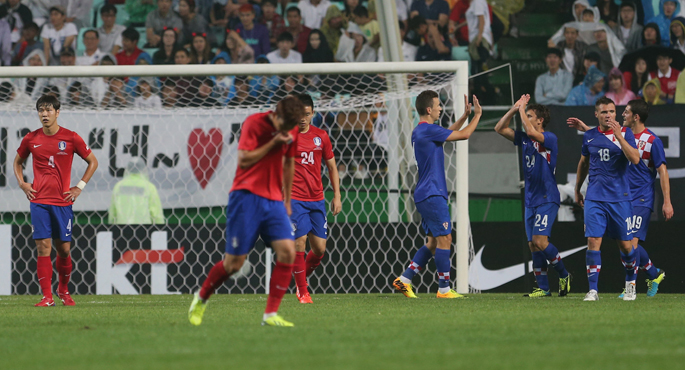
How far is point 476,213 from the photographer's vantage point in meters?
11.2

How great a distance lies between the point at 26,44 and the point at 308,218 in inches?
376

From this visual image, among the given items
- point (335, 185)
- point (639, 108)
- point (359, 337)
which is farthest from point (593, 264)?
point (359, 337)

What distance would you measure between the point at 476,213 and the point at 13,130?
6300 millimetres

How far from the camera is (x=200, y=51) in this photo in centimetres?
1502

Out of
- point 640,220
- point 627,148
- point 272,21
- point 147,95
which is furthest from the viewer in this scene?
point 272,21

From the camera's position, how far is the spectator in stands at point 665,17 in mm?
14945

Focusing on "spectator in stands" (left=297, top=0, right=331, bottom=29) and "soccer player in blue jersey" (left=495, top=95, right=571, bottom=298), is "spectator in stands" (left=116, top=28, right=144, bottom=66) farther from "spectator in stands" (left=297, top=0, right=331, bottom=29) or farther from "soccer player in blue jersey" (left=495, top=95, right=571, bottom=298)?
"soccer player in blue jersey" (left=495, top=95, right=571, bottom=298)

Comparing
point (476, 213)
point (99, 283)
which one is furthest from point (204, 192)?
point (476, 213)

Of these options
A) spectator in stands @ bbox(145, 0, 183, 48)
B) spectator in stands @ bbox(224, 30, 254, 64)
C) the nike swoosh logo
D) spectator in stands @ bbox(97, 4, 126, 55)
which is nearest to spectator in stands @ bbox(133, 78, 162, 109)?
spectator in stands @ bbox(224, 30, 254, 64)

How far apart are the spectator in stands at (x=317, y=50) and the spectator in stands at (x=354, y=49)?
22 cm

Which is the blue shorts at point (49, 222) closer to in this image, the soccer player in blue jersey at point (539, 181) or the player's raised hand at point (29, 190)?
the player's raised hand at point (29, 190)

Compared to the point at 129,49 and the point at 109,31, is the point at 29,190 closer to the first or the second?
the point at 129,49

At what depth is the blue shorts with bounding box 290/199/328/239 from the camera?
8023 millimetres

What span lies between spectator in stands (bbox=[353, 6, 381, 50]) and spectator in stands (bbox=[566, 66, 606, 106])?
3.60 metres
